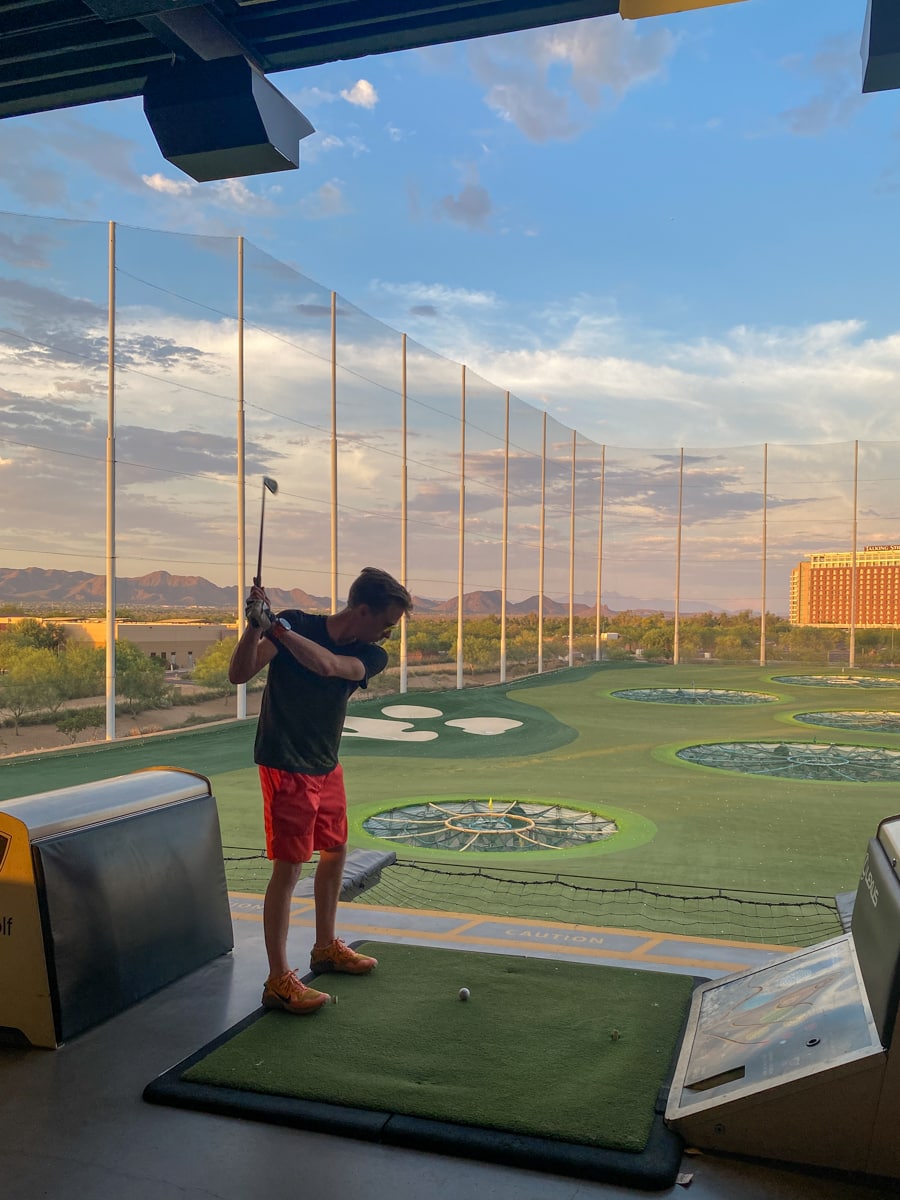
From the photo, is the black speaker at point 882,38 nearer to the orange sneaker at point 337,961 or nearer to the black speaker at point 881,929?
the black speaker at point 881,929

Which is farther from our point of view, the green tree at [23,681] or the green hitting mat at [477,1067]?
the green tree at [23,681]

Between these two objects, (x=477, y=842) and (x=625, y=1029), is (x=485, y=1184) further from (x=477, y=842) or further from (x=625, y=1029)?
(x=477, y=842)

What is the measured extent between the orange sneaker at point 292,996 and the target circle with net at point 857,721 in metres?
9.64

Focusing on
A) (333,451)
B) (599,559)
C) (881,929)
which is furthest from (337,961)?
(599,559)

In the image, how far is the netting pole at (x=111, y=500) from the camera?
9.21 meters

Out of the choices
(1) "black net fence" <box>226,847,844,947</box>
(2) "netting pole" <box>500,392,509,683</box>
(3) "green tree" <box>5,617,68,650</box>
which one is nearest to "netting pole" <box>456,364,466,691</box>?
(2) "netting pole" <box>500,392,509,683</box>

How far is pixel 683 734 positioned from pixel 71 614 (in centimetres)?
650

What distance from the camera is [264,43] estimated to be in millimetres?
2328

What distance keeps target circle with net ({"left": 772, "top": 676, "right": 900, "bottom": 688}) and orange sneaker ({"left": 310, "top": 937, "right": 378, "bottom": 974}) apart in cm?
1569

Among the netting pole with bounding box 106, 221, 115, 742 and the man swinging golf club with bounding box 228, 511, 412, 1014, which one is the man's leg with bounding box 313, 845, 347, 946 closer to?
the man swinging golf club with bounding box 228, 511, 412, 1014

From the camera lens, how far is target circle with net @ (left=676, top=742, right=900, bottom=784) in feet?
26.2

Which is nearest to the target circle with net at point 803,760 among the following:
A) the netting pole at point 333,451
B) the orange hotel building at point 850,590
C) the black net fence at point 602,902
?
the black net fence at point 602,902

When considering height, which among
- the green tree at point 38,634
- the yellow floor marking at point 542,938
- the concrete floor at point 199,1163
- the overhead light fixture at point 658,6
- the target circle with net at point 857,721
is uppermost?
the overhead light fixture at point 658,6

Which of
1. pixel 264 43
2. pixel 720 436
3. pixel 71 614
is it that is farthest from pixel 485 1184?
pixel 720 436
